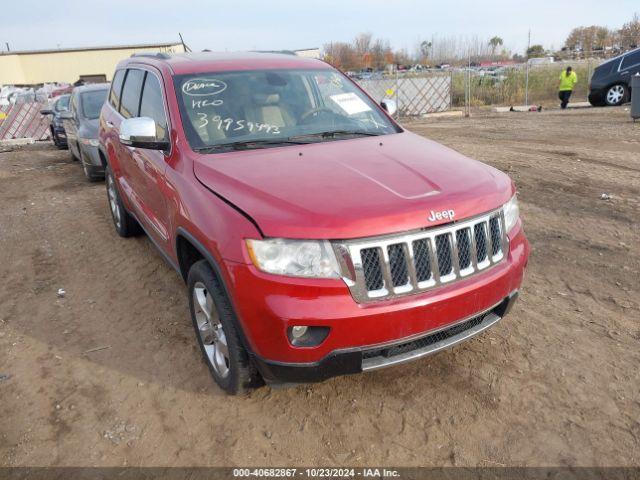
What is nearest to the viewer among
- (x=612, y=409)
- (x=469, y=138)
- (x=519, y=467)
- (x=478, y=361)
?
(x=519, y=467)

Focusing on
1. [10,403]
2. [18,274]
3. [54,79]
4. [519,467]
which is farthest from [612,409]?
[54,79]

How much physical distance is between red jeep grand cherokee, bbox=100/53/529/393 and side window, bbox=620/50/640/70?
15.5 metres

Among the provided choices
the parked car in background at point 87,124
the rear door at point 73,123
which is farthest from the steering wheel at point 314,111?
the rear door at point 73,123

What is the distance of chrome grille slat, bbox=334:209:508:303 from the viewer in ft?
7.40

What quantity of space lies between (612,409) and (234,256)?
6.97ft

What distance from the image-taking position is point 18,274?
4.75 m

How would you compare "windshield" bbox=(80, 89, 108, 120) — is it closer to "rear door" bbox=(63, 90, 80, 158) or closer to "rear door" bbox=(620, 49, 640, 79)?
"rear door" bbox=(63, 90, 80, 158)

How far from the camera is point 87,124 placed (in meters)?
8.25

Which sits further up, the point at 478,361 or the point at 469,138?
the point at 478,361

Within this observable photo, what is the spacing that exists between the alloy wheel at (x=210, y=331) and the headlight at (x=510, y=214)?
1.66m

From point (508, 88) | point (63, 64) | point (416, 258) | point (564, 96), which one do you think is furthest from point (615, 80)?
point (63, 64)

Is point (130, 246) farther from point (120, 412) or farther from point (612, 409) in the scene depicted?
point (612, 409)

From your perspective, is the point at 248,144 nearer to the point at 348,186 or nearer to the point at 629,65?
the point at 348,186

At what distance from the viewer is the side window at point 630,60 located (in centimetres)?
1514
